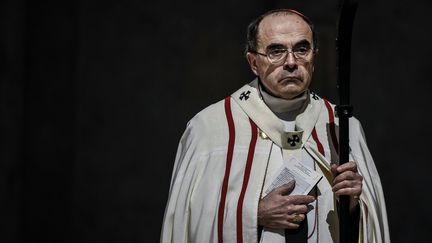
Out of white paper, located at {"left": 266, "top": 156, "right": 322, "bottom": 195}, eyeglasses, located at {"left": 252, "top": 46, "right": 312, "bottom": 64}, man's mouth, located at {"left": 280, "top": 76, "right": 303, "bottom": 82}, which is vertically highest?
eyeglasses, located at {"left": 252, "top": 46, "right": 312, "bottom": 64}

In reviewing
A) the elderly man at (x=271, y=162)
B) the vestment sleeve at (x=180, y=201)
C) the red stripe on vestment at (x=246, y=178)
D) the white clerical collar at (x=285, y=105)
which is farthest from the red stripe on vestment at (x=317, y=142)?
the vestment sleeve at (x=180, y=201)

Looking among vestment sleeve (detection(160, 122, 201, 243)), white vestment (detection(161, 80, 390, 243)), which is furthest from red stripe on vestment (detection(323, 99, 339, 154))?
vestment sleeve (detection(160, 122, 201, 243))

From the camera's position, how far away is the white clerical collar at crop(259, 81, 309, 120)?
3455mm

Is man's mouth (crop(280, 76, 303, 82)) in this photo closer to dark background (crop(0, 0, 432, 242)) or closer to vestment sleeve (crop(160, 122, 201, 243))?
vestment sleeve (crop(160, 122, 201, 243))

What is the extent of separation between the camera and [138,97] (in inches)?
207

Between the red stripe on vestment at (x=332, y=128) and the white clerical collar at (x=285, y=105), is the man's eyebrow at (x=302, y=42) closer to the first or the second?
the white clerical collar at (x=285, y=105)

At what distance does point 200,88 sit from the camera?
5375 millimetres

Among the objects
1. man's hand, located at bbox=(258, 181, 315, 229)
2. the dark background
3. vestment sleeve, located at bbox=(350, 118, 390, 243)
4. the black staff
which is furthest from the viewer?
the dark background

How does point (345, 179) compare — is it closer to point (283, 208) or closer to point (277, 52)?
point (283, 208)

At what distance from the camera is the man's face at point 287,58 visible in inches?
132

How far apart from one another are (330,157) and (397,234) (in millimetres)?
2112

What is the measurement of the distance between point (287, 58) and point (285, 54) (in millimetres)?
29

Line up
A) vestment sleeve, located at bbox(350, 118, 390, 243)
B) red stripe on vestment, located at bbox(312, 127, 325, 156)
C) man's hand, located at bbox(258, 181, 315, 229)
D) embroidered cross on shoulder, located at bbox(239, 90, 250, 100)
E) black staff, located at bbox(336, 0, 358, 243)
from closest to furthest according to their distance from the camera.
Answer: black staff, located at bbox(336, 0, 358, 243), man's hand, located at bbox(258, 181, 315, 229), vestment sleeve, located at bbox(350, 118, 390, 243), red stripe on vestment, located at bbox(312, 127, 325, 156), embroidered cross on shoulder, located at bbox(239, 90, 250, 100)

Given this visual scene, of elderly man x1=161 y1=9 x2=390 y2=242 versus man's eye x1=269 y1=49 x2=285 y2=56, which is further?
man's eye x1=269 y1=49 x2=285 y2=56
